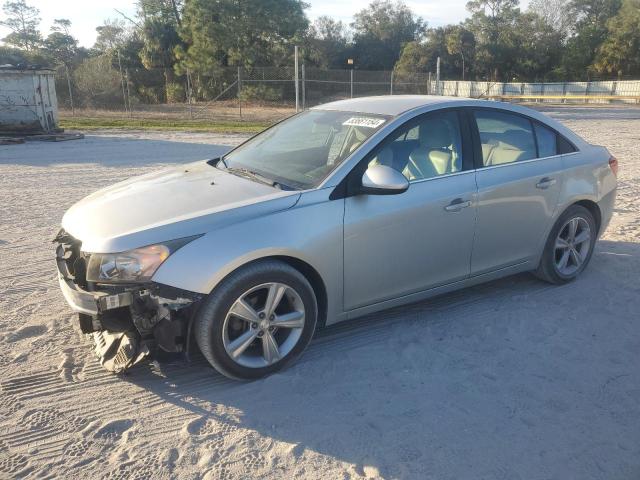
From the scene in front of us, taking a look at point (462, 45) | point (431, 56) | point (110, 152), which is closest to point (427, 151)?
point (110, 152)

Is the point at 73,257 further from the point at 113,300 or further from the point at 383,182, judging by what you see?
the point at 383,182

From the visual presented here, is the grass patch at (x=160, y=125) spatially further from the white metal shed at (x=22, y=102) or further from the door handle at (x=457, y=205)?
the door handle at (x=457, y=205)

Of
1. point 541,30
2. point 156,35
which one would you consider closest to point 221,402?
point 156,35

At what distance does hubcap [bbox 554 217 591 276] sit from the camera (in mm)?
5070

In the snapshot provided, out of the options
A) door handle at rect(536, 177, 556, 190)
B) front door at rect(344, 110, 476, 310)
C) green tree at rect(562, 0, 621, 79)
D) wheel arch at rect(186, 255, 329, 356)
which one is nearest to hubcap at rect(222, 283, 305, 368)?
wheel arch at rect(186, 255, 329, 356)

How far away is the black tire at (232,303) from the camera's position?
3.25m

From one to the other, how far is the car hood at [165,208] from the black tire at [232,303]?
0.34m

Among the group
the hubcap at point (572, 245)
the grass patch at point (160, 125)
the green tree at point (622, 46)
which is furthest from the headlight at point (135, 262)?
the green tree at point (622, 46)

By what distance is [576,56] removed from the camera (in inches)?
2136

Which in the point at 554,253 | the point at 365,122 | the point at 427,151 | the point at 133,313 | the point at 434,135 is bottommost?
the point at 554,253

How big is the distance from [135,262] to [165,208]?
19.9 inches

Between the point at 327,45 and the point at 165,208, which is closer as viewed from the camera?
the point at 165,208

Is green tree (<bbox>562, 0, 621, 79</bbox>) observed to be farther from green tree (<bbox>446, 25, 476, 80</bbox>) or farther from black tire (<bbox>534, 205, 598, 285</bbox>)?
black tire (<bbox>534, 205, 598, 285</bbox>)

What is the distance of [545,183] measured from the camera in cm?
472
